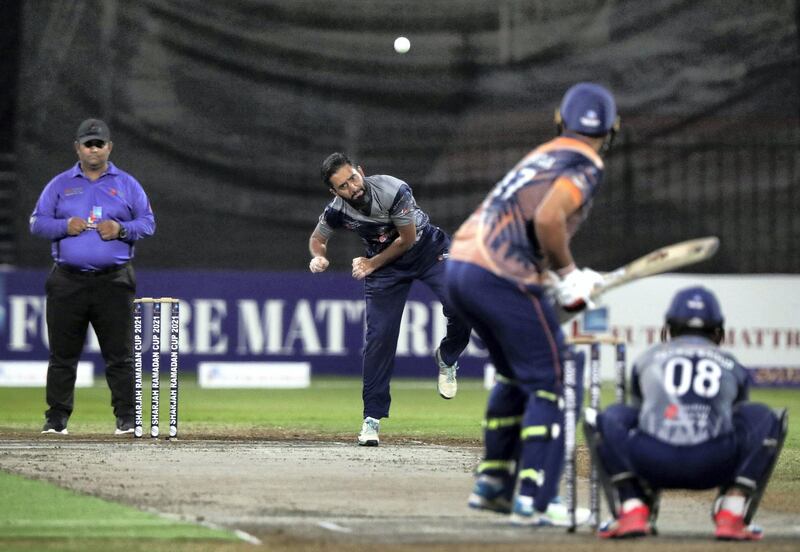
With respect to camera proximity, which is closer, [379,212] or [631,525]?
[631,525]

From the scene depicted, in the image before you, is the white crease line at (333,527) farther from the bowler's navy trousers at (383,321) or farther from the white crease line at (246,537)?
the bowler's navy trousers at (383,321)

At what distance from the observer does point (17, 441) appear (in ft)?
36.8

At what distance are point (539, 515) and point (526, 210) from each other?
126 cm

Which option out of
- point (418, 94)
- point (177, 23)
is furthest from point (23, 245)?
point (418, 94)

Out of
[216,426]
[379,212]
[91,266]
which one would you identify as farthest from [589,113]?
[216,426]

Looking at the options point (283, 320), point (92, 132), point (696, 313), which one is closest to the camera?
point (696, 313)

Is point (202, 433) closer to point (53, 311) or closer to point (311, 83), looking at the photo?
point (53, 311)

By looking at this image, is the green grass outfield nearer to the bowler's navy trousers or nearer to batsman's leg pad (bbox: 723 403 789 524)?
the bowler's navy trousers

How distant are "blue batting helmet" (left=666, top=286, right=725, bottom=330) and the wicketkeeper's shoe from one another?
41.7 inches

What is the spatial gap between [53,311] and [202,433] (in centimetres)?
132

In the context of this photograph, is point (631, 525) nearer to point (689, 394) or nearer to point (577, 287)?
point (689, 394)

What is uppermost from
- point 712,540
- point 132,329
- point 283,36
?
point 283,36

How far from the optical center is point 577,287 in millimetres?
7148

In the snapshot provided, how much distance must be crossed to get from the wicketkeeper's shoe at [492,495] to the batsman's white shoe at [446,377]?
14.6 feet
